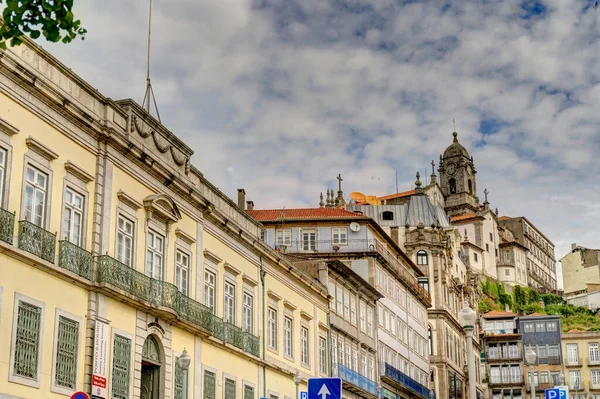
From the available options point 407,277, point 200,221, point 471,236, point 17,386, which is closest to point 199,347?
point 200,221

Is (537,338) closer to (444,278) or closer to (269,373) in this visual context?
(444,278)

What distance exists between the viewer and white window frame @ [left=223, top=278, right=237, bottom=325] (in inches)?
1352

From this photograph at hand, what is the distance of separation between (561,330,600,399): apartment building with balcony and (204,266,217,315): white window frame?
82735 millimetres

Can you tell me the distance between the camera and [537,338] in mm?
110250

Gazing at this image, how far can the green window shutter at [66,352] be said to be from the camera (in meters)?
23.4

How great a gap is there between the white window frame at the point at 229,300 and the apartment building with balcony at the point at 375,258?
18172 millimetres

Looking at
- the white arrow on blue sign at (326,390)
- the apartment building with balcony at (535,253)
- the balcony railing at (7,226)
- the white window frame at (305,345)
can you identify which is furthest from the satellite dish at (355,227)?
the apartment building with balcony at (535,253)

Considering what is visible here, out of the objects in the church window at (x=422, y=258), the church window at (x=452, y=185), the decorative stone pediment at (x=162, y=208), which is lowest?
the decorative stone pediment at (x=162, y=208)

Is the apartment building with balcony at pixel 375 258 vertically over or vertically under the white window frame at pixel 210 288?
over

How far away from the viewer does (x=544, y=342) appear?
110188 mm

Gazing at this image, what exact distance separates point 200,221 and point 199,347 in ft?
13.6

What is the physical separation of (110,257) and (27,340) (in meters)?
4.11

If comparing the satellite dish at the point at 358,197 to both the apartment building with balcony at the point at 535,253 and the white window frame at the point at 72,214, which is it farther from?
the white window frame at the point at 72,214

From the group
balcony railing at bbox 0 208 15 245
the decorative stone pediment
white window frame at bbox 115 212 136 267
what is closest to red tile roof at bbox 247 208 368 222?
the decorative stone pediment
